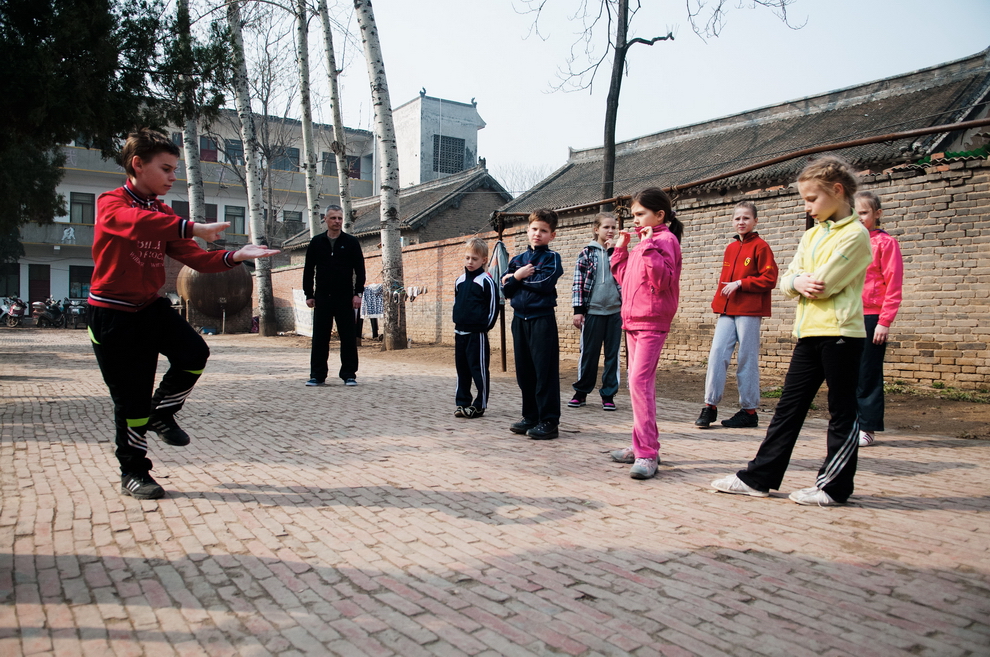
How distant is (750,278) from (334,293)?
5.22m

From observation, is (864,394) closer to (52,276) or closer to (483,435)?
(483,435)

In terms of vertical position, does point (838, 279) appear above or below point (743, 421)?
above

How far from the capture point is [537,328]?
5.37 m

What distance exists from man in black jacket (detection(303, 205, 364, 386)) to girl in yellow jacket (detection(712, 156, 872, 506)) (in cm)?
602

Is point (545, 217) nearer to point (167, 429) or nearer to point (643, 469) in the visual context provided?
point (643, 469)

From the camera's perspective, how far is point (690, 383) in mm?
9547

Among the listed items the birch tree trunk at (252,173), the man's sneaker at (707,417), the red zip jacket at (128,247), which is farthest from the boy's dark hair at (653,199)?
the birch tree trunk at (252,173)

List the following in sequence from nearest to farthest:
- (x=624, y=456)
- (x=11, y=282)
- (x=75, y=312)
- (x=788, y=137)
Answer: (x=624, y=456) → (x=788, y=137) → (x=75, y=312) → (x=11, y=282)

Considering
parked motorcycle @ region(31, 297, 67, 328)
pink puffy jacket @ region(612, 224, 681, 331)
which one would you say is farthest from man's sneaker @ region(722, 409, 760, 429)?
parked motorcycle @ region(31, 297, 67, 328)

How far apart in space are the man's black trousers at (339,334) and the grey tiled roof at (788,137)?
9151 mm

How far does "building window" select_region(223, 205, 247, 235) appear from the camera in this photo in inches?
1762

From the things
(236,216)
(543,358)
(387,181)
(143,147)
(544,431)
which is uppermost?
(236,216)

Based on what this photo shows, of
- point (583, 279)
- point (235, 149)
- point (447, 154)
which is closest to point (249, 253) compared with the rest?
point (583, 279)

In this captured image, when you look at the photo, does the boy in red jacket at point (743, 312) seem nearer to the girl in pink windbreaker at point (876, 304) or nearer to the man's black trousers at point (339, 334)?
the girl in pink windbreaker at point (876, 304)
